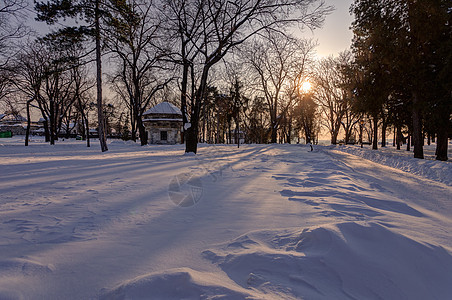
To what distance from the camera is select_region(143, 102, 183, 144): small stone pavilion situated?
1167 inches

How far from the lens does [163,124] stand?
29688mm

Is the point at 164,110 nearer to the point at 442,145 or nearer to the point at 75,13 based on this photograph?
the point at 75,13

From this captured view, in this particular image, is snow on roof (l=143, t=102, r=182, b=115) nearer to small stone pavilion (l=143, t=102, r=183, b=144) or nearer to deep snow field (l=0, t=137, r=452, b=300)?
small stone pavilion (l=143, t=102, r=183, b=144)

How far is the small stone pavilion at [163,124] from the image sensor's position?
29.6m

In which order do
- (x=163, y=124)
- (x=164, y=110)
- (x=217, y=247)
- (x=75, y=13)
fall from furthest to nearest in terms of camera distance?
(x=164, y=110)
(x=163, y=124)
(x=75, y=13)
(x=217, y=247)

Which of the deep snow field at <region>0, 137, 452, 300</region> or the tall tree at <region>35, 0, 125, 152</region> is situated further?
the tall tree at <region>35, 0, 125, 152</region>

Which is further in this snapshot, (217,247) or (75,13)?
(75,13)

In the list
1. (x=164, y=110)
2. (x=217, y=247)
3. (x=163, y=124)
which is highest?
(x=164, y=110)

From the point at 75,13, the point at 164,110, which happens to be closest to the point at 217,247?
the point at 75,13

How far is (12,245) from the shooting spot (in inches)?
77.1

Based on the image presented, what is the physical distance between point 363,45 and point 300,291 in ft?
55.2

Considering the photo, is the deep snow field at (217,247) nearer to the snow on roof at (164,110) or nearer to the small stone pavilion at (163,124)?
the small stone pavilion at (163,124)

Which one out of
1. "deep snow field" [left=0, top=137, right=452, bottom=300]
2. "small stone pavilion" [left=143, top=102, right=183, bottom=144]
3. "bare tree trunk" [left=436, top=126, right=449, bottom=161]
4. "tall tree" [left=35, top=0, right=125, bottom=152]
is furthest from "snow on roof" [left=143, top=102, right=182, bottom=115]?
"deep snow field" [left=0, top=137, right=452, bottom=300]

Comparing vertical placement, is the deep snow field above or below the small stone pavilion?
below
